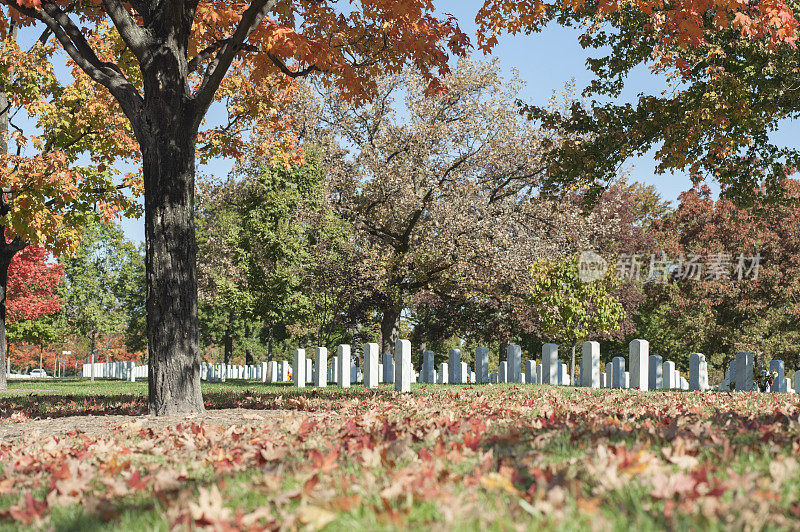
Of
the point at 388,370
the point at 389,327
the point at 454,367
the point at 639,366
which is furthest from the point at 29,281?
the point at 639,366

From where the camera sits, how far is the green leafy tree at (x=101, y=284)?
143 ft

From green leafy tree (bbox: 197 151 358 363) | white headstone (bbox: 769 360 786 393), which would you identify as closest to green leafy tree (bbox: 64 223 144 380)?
green leafy tree (bbox: 197 151 358 363)

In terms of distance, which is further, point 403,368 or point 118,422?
point 403,368

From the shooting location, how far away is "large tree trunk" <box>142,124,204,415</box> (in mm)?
7930

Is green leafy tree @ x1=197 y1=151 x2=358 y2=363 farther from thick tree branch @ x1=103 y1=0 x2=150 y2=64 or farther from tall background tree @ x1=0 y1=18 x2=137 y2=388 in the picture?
thick tree branch @ x1=103 y1=0 x2=150 y2=64

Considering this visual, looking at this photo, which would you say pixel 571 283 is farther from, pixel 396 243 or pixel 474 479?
pixel 474 479

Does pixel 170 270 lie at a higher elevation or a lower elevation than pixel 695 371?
higher

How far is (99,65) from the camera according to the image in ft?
27.7

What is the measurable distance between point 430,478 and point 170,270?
5.83m

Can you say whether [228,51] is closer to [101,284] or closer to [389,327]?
[389,327]

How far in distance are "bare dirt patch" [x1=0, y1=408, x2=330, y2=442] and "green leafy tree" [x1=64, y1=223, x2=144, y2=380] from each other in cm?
3820

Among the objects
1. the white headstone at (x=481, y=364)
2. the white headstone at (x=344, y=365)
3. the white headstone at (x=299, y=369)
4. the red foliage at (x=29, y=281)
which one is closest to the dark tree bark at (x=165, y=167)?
the white headstone at (x=344, y=365)

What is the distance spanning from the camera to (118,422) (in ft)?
24.2

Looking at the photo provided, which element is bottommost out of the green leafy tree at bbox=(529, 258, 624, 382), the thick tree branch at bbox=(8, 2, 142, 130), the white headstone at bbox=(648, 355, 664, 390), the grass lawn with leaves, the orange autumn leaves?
the white headstone at bbox=(648, 355, 664, 390)
